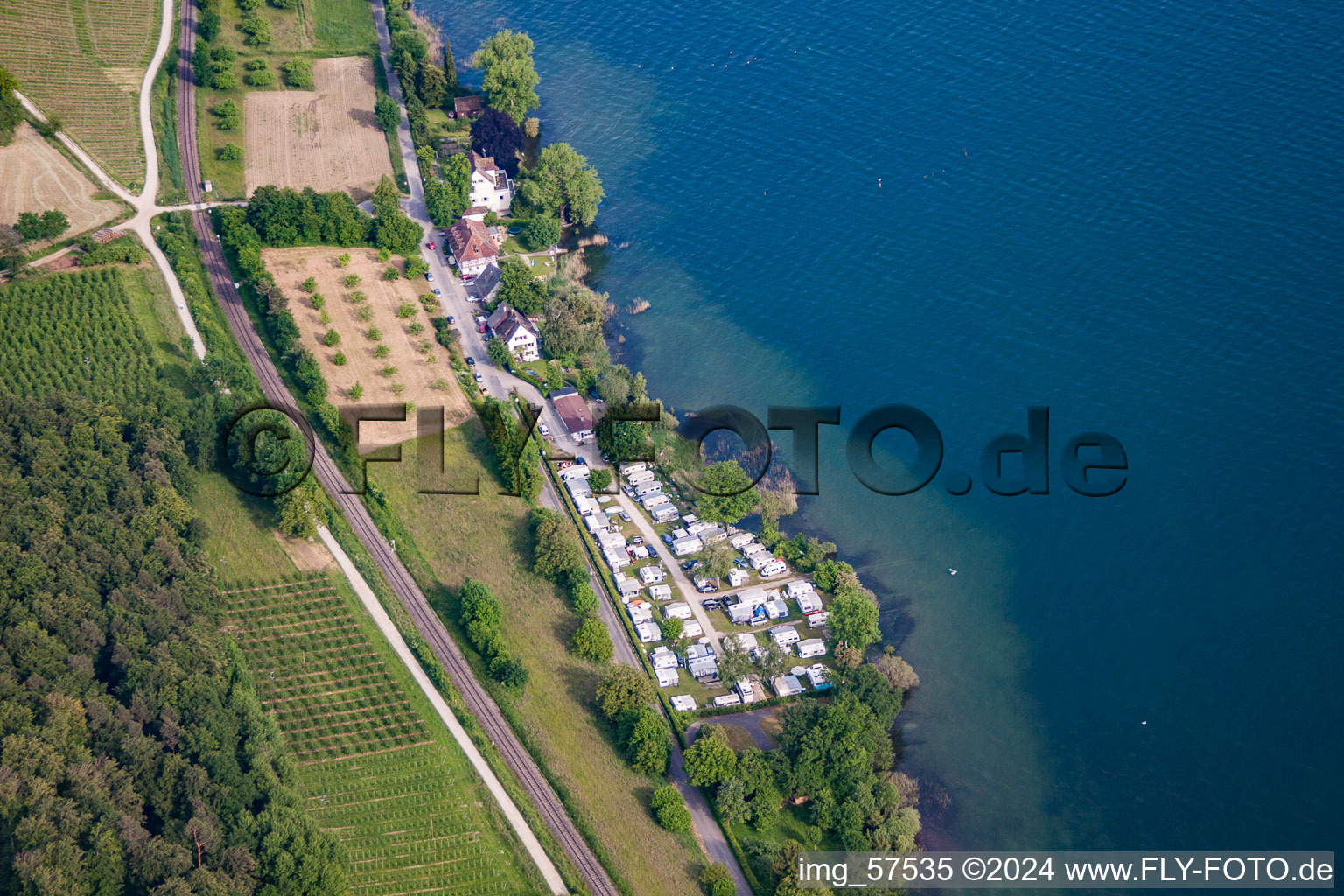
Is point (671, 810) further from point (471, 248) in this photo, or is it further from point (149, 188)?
point (149, 188)

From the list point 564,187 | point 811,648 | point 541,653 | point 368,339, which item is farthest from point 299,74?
point 811,648

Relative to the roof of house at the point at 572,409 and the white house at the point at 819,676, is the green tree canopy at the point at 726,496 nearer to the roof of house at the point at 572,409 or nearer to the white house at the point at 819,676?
the roof of house at the point at 572,409

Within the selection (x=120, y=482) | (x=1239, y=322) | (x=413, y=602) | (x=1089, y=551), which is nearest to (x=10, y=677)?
Result: (x=120, y=482)

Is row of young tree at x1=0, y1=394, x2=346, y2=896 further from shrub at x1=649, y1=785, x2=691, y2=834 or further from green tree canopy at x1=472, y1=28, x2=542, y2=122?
green tree canopy at x1=472, y1=28, x2=542, y2=122

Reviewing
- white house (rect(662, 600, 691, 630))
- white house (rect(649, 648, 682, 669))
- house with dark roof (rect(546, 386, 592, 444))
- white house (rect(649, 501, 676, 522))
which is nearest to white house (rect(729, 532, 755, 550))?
white house (rect(649, 501, 676, 522))

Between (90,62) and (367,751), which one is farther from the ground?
(90,62)

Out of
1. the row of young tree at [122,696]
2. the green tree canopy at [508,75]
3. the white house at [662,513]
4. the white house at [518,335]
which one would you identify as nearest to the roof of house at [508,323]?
the white house at [518,335]
